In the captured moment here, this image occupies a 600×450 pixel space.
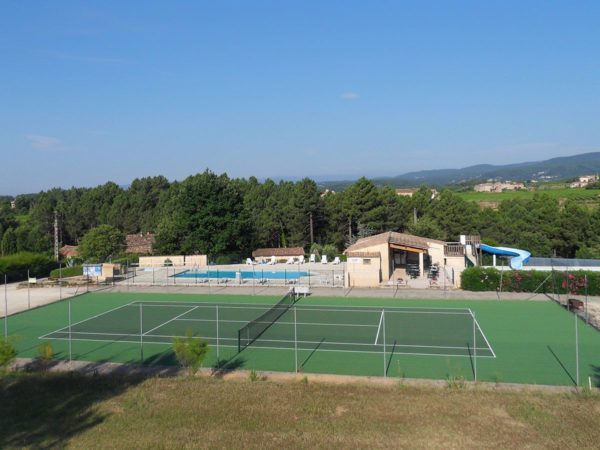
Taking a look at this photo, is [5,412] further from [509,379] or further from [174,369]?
[509,379]

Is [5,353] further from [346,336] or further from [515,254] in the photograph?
[515,254]

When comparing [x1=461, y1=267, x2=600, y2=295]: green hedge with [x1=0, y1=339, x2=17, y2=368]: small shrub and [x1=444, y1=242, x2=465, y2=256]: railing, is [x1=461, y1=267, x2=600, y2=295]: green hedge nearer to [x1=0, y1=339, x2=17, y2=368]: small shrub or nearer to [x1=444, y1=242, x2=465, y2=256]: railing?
[x1=444, y1=242, x2=465, y2=256]: railing

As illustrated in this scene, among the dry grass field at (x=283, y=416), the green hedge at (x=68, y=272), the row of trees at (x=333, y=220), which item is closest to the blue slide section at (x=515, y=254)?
the row of trees at (x=333, y=220)

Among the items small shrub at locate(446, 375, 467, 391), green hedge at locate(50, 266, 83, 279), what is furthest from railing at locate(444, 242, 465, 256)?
green hedge at locate(50, 266, 83, 279)

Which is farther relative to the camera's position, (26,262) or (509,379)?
(26,262)

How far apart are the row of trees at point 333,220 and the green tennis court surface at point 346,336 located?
2070 centimetres

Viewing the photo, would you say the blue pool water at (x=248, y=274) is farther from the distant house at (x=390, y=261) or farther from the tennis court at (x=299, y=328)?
the tennis court at (x=299, y=328)

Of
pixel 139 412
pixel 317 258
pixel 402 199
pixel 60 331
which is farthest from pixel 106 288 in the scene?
pixel 402 199

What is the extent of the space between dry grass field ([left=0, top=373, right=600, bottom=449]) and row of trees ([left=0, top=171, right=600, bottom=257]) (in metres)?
33.7

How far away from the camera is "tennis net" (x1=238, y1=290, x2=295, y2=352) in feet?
64.7

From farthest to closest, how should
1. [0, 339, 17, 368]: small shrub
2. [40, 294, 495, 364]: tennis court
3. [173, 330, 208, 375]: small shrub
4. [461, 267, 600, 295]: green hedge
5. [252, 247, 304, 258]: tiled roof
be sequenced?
[252, 247, 304, 258]: tiled roof < [461, 267, 600, 295]: green hedge < [40, 294, 495, 364]: tennis court < [173, 330, 208, 375]: small shrub < [0, 339, 17, 368]: small shrub

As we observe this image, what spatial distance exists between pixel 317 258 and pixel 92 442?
37008mm

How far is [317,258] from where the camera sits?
156 feet

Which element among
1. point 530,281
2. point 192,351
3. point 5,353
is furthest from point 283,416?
point 530,281
